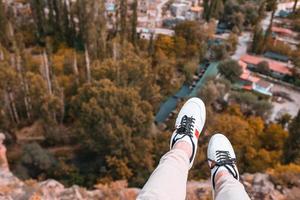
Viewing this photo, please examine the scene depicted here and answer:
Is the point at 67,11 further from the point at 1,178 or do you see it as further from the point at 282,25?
the point at 282,25

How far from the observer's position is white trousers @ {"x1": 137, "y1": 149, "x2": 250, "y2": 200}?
8.68 ft

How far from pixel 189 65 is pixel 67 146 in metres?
8.67

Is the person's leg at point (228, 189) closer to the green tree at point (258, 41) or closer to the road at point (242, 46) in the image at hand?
the road at point (242, 46)

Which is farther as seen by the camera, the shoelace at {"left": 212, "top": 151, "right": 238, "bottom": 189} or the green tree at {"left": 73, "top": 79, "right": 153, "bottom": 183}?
the green tree at {"left": 73, "top": 79, "right": 153, "bottom": 183}

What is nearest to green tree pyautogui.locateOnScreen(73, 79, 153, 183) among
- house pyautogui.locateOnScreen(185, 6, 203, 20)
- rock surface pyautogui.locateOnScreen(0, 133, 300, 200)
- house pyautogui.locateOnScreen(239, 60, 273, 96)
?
rock surface pyautogui.locateOnScreen(0, 133, 300, 200)

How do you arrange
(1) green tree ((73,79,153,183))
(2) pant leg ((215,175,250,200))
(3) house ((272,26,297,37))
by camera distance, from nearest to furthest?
(2) pant leg ((215,175,250,200)) < (1) green tree ((73,79,153,183)) < (3) house ((272,26,297,37))

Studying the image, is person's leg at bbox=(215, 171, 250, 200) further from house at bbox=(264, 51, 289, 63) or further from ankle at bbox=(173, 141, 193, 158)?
house at bbox=(264, 51, 289, 63)

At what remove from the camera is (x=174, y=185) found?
9.20 feet

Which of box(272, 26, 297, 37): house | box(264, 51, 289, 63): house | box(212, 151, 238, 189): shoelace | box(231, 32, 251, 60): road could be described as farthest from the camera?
box(272, 26, 297, 37): house

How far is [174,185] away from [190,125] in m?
1.67

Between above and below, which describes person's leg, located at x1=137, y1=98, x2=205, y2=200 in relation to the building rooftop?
above

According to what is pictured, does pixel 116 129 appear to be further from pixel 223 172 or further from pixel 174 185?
pixel 174 185

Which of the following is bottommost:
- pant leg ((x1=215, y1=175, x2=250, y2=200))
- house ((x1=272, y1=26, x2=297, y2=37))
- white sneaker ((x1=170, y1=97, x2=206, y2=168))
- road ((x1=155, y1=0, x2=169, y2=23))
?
house ((x1=272, y1=26, x2=297, y2=37))

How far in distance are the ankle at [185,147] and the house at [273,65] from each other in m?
19.2
